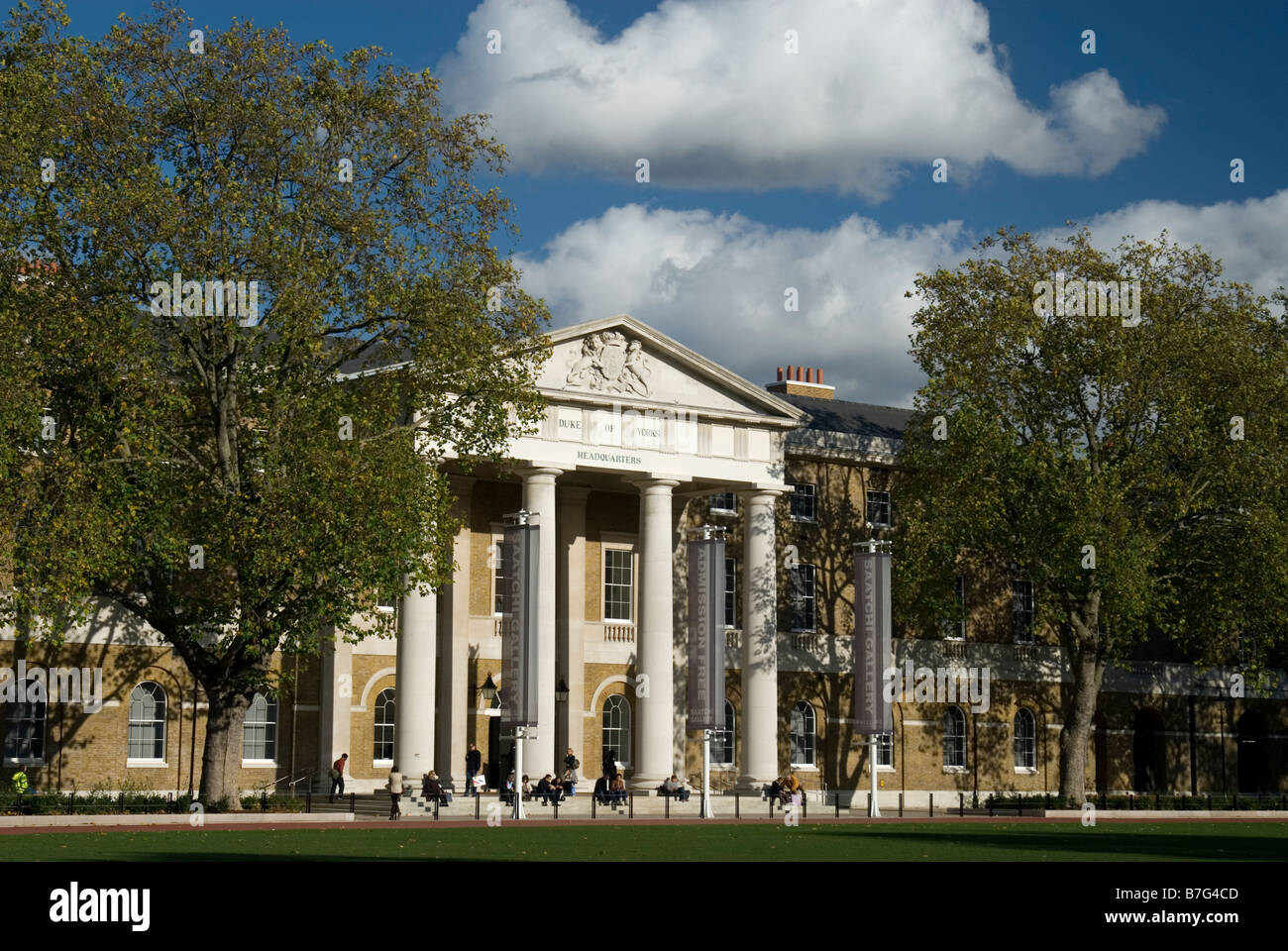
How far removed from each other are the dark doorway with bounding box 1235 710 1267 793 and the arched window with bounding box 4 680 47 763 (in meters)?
45.7

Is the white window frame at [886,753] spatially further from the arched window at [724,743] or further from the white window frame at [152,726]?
the white window frame at [152,726]

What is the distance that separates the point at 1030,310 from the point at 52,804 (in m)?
30.8

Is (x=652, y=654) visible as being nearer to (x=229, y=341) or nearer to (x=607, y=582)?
(x=607, y=582)

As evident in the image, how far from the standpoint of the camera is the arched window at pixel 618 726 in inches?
2256

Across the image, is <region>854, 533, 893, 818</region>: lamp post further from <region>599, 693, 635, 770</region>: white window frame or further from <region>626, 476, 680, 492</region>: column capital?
<region>599, 693, 635, 770</region>: white window frame

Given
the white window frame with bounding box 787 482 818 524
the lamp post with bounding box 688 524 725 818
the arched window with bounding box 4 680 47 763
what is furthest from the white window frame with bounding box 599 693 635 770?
the arched window with bounding box 4 680 47 763

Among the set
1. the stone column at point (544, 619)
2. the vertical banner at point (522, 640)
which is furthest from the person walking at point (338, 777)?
the stone column at point (544, 619)

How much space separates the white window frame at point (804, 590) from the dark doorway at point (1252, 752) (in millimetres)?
20613

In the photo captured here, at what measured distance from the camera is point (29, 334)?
127 feet

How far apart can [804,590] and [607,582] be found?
7242 millimetres

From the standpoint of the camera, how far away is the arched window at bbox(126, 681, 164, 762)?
160ft

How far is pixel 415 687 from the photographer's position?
1977 inches

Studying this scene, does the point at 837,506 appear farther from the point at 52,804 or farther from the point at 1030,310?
the point at 52,804
